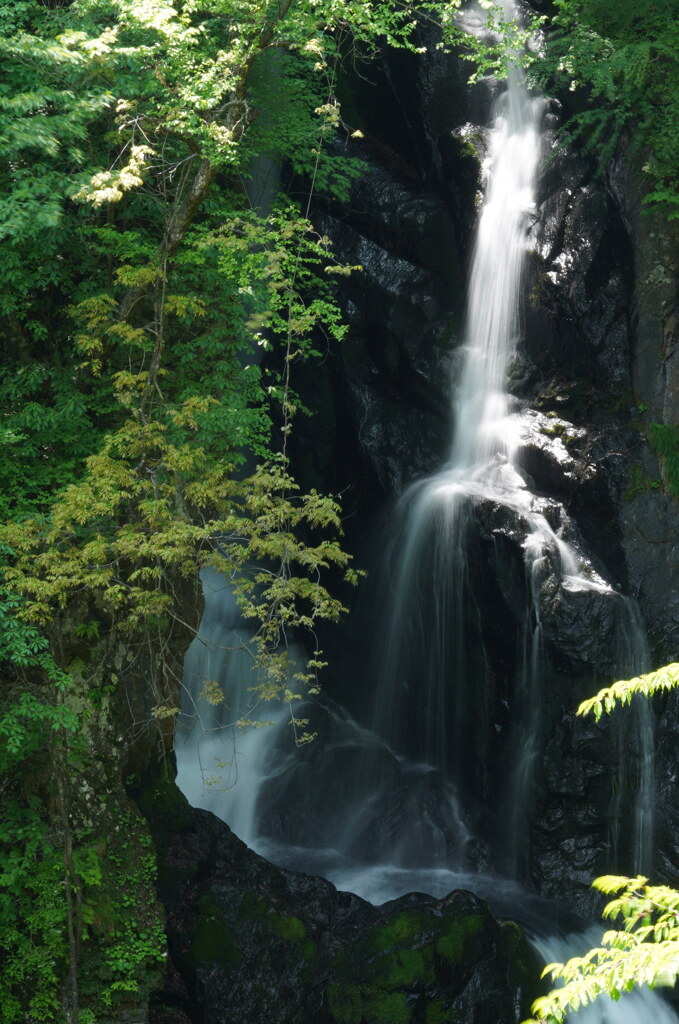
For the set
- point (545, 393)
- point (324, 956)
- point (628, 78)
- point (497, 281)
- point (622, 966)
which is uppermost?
point (628, 78)

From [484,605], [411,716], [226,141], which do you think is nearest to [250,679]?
[411,716]

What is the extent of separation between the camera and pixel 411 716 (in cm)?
1095

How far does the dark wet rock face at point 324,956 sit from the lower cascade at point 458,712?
1133 millimetres

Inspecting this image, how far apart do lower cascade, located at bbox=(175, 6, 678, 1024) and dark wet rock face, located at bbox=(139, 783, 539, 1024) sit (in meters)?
1.13

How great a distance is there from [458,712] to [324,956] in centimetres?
377

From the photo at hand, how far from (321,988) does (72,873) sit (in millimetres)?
2308

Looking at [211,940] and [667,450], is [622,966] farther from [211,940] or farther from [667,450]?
[667,450]

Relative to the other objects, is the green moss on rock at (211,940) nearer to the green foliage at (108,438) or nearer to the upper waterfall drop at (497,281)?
the green foliage at (108,438)

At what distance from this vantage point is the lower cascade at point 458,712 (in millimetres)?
9625

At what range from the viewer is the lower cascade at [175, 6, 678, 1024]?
962 cm

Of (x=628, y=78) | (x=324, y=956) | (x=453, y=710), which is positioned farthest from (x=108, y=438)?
(x=628, y=78)

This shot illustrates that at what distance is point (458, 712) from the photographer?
418 inches

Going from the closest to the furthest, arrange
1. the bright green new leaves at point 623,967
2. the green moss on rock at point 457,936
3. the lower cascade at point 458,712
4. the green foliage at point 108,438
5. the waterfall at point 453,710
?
the bright green new leaves at point 623,967, the green foliage at point 108,438, the green moss on rock at point 457,936, the lower cascade at point 458,712, the waterfall at point 453,710

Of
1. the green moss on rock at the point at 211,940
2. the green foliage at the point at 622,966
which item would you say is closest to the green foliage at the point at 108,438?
the green moss on rock at the point at 211,940
